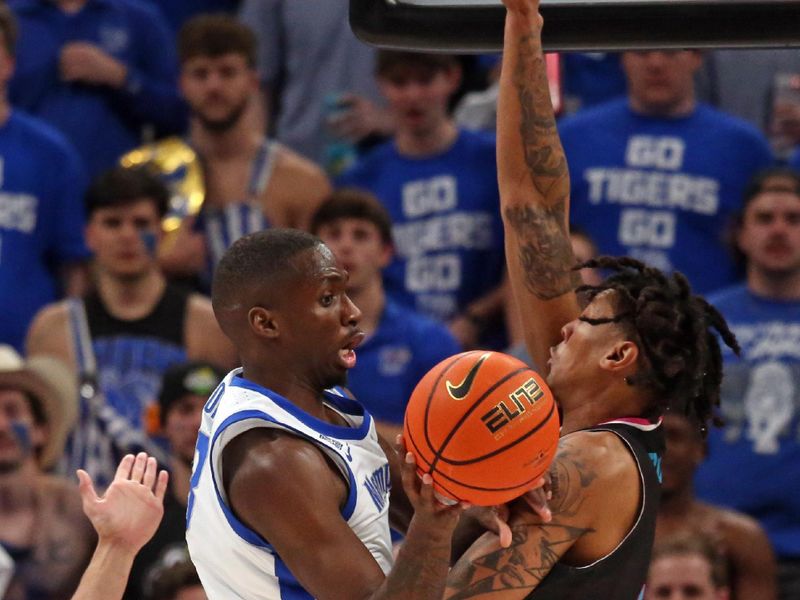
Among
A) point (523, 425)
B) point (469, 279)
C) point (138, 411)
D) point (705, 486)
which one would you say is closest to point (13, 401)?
point (138, 411)

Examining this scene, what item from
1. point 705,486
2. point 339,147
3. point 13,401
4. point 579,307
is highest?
point 579,307

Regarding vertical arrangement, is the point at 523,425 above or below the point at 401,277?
above

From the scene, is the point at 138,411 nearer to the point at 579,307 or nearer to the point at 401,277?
the point at 401,277

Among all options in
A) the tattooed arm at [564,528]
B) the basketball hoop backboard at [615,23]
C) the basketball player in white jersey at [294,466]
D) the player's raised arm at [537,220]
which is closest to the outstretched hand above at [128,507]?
the basketball player in white jersey at [294,466]

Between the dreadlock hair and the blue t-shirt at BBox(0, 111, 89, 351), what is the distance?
13.6 feet

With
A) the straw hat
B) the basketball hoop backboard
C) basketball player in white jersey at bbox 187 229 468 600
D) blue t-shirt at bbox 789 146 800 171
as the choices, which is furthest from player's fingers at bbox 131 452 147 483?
blue t-shirt at bbox 789 146 800 171

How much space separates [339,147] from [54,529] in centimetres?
266

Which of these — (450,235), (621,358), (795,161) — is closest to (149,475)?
(621,358)

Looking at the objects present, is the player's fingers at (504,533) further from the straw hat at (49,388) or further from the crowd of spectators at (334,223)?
the straw hat at (49,388)

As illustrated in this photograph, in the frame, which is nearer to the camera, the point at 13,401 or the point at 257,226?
the point at 13,401

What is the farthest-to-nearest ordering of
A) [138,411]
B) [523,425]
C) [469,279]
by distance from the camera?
[469,279], [138,411], [523,425]

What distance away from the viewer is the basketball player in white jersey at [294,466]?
3242 millimetres

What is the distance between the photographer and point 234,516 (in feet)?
11.1

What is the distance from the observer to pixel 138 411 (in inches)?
→ 267
